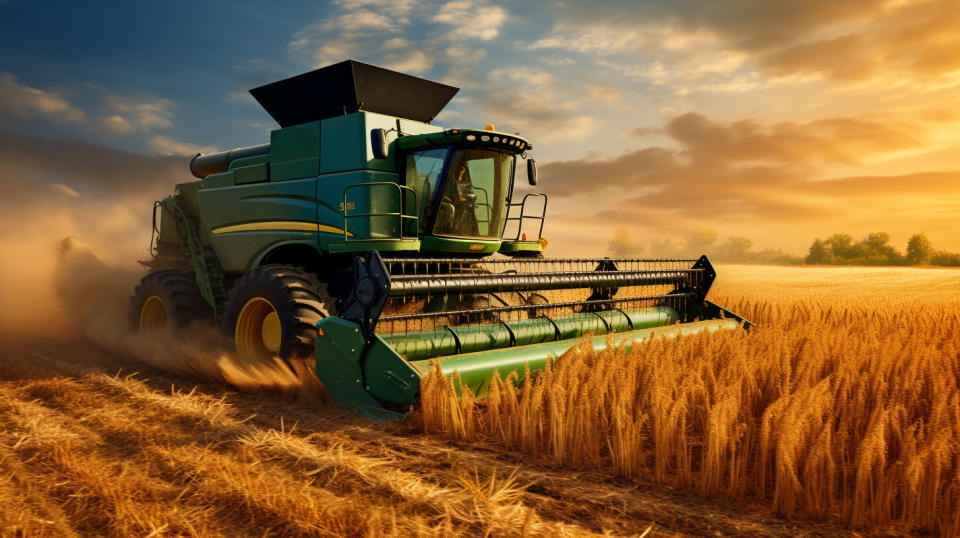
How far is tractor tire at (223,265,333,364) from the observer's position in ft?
16.4

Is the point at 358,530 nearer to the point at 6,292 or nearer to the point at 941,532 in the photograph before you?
the point at 941,532

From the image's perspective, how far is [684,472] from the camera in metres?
2.88

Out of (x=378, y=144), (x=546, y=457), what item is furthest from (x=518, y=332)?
(x=378, y=144)

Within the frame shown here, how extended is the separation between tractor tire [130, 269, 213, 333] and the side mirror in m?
3.22

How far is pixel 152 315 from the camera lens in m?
7.70

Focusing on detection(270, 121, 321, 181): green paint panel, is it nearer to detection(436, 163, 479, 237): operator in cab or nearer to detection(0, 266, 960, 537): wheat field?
detection(436, 163, 479, 237): operator in cab

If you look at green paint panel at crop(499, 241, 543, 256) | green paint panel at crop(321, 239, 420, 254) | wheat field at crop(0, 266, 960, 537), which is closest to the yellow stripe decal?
green paint panel at crop(321, 239, 420, 254)

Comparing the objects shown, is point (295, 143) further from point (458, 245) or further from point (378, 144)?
point (458, 245)

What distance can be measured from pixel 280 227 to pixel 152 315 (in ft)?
8.10

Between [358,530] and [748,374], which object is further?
[748,374]

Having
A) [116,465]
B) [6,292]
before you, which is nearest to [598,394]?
[116,465]

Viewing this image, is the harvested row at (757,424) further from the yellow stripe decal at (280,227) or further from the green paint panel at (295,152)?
the green paint panel at (295,152)

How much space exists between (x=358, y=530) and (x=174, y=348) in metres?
4.76

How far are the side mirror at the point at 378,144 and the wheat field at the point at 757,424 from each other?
264 centimetres
